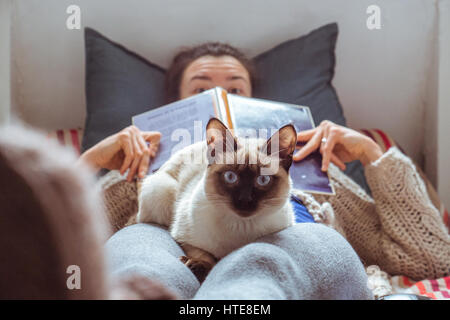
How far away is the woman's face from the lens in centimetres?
131

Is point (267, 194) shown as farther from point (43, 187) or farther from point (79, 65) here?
point (79, 65)

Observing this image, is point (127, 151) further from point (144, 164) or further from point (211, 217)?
point (211, 217)

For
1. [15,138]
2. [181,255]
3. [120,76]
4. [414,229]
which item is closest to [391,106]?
[414,229]

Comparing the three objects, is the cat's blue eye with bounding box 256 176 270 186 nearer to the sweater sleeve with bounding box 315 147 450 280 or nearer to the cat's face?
the cat's face

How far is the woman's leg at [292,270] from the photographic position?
0.57 meters

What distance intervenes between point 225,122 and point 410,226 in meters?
0.57

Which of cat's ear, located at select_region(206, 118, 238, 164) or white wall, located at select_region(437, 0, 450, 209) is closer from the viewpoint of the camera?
cat's ear, located at select_region(206, 118, 238, 164)

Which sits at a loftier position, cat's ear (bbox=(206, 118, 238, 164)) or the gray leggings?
cat's ear (bbox=(206, 118, 238, 164))

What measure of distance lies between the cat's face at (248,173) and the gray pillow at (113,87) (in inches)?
27.6

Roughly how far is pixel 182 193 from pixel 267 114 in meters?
0.34

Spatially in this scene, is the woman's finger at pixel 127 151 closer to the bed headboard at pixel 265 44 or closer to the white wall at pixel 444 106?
the bed headboard at pixel 265 44

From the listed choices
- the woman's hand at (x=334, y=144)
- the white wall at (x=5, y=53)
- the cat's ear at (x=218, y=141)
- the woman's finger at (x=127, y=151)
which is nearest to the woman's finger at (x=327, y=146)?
the woman's hand at (x=334, y=144)

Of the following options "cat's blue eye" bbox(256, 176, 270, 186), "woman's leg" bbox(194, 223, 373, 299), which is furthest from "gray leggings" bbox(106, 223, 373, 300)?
"cat's blue eye" bbox(256, 176, 270, 186)

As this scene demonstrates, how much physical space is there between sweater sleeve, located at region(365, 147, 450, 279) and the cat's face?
0.43m
